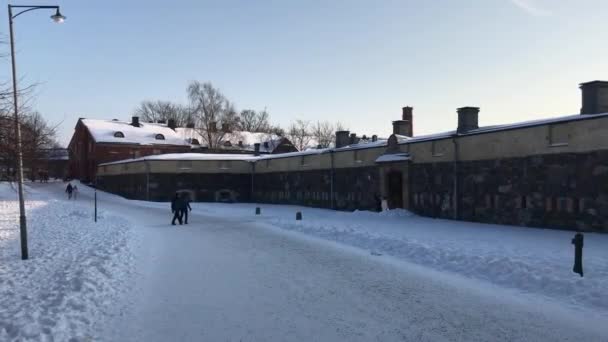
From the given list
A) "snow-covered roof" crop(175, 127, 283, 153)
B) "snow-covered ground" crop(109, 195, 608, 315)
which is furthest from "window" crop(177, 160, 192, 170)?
"snow-covered roof" crop(175, 127, 283, 153)

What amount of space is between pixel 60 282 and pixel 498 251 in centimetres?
945

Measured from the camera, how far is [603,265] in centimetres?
922

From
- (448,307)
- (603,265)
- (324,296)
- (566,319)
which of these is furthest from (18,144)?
(603,265)

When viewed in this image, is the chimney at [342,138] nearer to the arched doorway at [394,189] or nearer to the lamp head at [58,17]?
the arched doorway at [394,189]

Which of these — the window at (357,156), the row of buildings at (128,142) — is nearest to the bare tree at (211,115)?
the row of buildings at (128,142)

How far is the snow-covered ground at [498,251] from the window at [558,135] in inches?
122

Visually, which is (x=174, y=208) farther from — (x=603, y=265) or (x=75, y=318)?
(x=603, y=265)

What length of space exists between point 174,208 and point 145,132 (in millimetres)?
47124

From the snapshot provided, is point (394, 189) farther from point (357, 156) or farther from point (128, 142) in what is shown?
point (128, 142)

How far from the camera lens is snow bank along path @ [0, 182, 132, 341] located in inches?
233

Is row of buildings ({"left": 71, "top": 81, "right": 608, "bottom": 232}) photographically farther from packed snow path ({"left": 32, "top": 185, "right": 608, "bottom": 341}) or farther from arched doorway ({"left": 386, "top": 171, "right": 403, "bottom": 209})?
packed snow path ({"left": 32, "top": 185, "right": 608, "bottom": 341})

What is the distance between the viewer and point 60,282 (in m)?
8.41

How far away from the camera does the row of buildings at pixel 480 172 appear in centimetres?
1542

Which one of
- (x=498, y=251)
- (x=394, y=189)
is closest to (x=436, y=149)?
(x=394, y=189)
